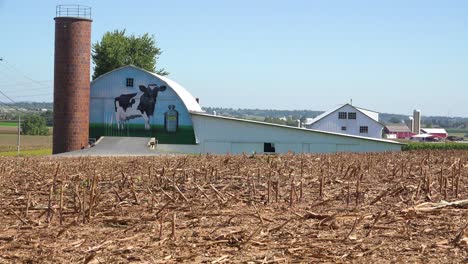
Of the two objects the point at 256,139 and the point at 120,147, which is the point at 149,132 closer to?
the point at 120,147

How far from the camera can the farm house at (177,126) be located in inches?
2419

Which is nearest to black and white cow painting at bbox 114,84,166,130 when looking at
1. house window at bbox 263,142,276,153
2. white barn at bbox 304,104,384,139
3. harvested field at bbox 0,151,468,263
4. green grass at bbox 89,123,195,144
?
green grass at bbox 89,123,195,144

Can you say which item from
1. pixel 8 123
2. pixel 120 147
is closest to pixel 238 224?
pixel 120 147

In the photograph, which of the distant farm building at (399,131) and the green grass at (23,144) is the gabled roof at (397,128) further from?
the green grass at (23,144)

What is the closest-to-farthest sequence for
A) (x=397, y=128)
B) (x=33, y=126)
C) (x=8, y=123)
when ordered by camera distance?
(x=33, y=126) → (x=8, y=123) → (x=397, y=128)

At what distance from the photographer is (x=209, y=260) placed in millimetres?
8984

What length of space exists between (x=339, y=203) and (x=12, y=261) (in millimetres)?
6239

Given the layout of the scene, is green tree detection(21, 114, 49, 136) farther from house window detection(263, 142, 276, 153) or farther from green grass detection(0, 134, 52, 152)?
house window detection(263, 142, 276, 153)

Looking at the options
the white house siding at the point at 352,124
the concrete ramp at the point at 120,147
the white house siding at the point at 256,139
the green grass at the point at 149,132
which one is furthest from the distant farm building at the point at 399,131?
the concrete ramp at the point at 120,147

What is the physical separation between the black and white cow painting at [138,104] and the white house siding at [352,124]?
3795 cm

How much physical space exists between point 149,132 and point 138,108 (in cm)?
225

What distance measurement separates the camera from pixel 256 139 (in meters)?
61.6

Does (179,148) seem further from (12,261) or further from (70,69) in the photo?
(12,261)

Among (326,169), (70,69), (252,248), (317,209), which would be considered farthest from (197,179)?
(70,69)
